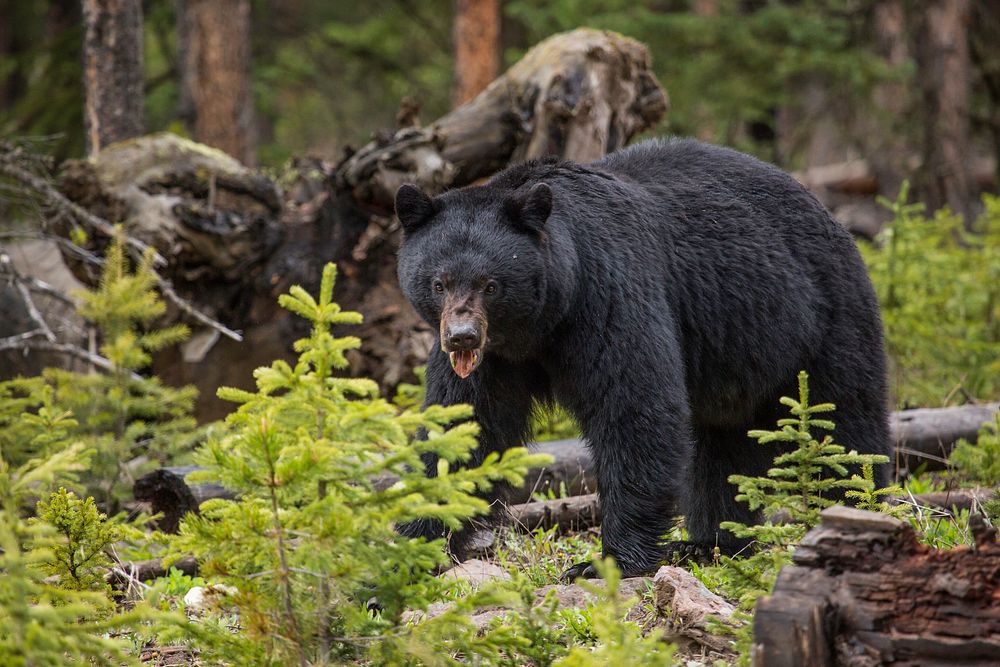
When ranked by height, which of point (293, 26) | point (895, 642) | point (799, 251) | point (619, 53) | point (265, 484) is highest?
point (293, 26)

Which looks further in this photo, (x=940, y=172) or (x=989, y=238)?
(x=940, y=172)

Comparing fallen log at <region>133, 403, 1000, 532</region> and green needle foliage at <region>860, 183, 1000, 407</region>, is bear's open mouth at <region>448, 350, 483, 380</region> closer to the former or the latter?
fallen log at <region>133, 403, 1000, 532</region>

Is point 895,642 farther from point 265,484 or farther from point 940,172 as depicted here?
point 940,172

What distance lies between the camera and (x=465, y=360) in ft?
14.3

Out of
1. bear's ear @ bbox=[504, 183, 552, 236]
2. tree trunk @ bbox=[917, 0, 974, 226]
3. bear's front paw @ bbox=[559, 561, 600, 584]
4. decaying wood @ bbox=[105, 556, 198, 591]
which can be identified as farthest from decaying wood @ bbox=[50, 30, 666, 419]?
tree trunk @ bbox=[917, 0, 974, 226]

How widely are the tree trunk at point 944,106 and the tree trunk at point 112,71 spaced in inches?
345

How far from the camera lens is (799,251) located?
5.19m

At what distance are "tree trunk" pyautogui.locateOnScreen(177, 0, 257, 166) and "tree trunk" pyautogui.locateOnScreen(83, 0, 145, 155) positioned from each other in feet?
10.0

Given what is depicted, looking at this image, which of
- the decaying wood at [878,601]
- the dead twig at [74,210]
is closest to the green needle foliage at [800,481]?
the decaying wood at [878,601]

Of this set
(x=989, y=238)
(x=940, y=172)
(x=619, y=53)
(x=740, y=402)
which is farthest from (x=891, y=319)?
(x=940, y=172)

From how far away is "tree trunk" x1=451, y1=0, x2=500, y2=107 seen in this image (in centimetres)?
1254

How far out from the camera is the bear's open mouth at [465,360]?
170 inches

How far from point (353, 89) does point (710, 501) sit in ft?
44.2

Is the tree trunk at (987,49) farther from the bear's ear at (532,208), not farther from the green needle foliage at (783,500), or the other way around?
the green needle foliage at (783,500)
